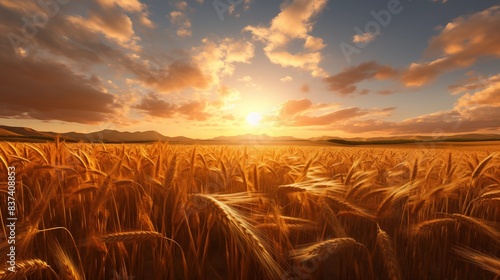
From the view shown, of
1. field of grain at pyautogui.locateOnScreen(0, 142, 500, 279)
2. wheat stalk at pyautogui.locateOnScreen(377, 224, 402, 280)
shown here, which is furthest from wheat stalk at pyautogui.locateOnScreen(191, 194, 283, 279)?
wheat stalk at pyautogui.locateOnScreen(377, 224, 402, 280)

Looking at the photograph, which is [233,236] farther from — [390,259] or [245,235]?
[390,259]

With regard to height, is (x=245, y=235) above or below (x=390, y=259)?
above

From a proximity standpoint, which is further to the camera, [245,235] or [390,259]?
[390,259]

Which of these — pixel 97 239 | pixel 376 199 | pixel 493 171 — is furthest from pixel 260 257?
pixel 493 171

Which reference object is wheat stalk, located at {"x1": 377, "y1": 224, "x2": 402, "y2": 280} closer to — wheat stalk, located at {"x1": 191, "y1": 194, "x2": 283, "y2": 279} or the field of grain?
the field of grain

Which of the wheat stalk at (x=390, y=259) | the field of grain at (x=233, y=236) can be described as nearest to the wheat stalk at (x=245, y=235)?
the field of grain at (x=233, y=236)

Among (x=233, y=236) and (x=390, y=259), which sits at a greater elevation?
(x=233, y=236)

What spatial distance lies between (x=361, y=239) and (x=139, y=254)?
6.68 ft

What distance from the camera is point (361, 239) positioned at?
94.5 inches

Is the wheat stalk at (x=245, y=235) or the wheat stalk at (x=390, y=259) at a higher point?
the wheat stalk at (x=245, y=235)

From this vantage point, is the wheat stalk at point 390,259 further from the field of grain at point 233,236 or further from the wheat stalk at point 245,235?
the wheat stalk at point 245,235

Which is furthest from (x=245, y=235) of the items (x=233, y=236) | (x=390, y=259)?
(x=390, y=259)

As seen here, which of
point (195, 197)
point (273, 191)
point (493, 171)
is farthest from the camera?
point (493, 171)

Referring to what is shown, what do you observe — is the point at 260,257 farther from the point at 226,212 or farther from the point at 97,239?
the point at 97,239
